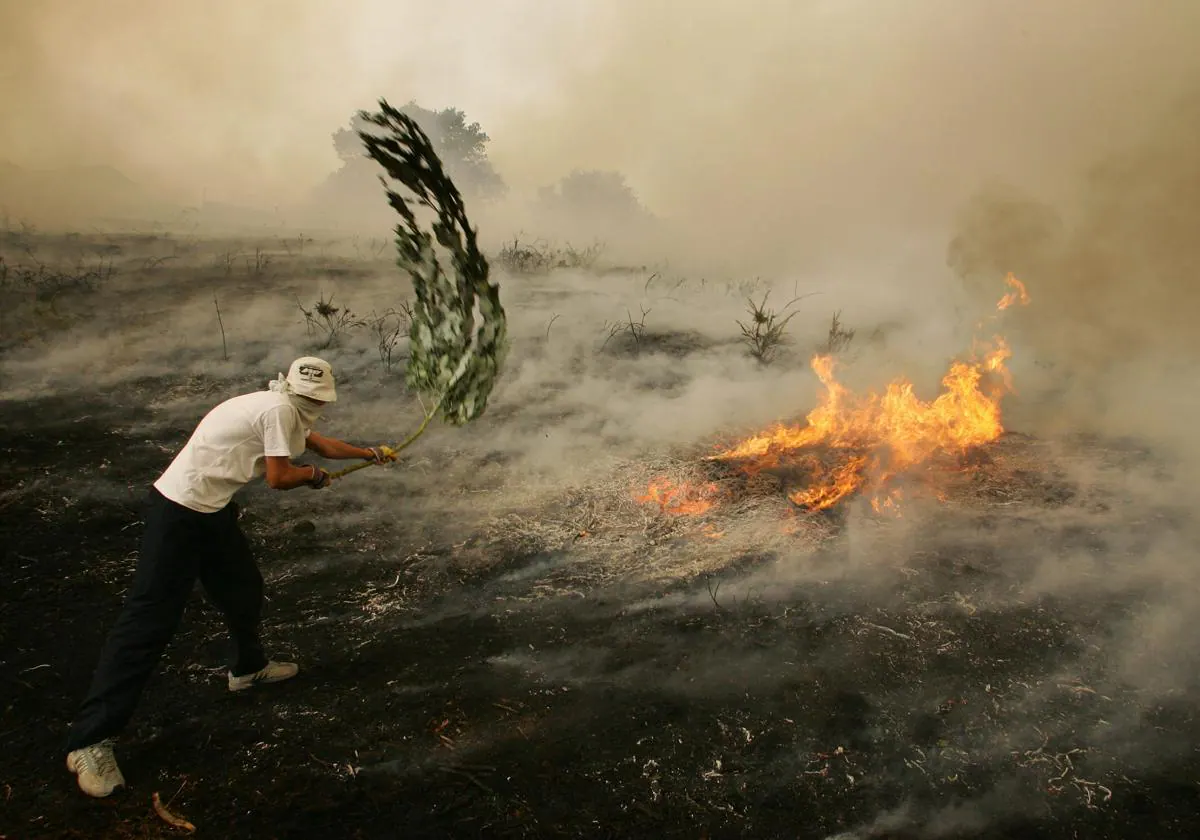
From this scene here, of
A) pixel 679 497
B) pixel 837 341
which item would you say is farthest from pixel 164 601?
pixel 837 341

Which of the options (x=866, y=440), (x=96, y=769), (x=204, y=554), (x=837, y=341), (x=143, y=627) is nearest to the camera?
(x=96, y=769)

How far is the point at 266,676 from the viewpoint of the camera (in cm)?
335

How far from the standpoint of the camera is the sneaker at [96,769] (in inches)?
104

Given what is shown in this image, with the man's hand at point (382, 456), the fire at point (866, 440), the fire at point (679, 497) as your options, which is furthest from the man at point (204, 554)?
the fire at point (866, 440)

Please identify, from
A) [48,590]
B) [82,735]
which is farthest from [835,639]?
[48,590]

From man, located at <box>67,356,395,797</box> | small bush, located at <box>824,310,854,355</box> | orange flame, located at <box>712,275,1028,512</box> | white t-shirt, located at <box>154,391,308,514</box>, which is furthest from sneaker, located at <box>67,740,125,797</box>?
small bush, located at <box>824,310,854,355</box>

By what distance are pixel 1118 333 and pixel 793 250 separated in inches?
292

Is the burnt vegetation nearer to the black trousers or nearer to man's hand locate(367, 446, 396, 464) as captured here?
the black trousers

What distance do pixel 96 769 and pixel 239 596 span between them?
859 mm

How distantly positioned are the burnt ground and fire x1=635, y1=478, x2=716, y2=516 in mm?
893

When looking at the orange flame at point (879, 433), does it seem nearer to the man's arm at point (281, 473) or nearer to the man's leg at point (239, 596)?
the man's arm at point (281, 473)

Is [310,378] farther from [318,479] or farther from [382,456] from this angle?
[382,456]

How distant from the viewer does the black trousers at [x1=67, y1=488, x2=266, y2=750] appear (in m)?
2.76

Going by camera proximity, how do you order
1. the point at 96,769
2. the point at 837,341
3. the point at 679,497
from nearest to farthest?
1. the point at 96,769
2. the point at 679,497
3. the point at 837,341
